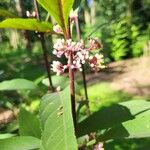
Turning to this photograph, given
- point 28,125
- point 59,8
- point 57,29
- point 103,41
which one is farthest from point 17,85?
point 103,41

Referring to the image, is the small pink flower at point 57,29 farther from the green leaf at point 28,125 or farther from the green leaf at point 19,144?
the green leaf at point 28,125

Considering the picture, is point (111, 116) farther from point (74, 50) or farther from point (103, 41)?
point (103, 41)

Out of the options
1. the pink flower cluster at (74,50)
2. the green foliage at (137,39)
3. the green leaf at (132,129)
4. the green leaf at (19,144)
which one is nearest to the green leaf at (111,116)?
the green leaf at (132,129)

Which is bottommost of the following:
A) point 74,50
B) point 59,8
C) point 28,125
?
point 28,125

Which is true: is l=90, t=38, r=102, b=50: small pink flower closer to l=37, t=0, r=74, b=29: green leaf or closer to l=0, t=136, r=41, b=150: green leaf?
l=37, t=0, r=74, b=29: green leaf

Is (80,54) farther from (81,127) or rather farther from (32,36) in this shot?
(32,36)

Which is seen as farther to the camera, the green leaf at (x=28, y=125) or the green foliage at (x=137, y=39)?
the green foliage at (x=137, y=39)
